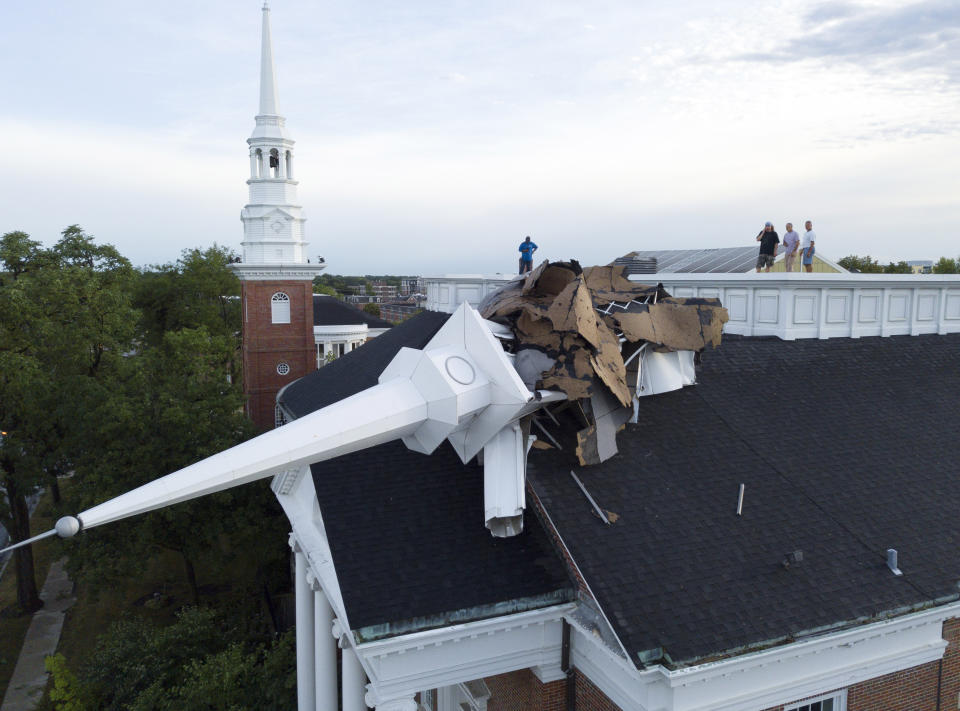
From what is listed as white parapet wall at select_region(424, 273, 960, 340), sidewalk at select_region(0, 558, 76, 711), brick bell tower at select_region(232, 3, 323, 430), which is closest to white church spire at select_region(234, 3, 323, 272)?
brick bell tower at select_region(232, 3, 323, 430)

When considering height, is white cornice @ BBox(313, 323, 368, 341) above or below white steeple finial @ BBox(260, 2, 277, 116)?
below

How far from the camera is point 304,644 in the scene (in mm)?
16531

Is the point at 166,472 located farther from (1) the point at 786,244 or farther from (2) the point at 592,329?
(1) the point at 786,244

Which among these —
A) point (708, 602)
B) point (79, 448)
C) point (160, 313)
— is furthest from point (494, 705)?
point (160, 313)

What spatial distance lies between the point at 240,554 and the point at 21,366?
10.7 m

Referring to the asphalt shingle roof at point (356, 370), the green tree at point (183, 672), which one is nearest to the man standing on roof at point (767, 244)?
the asphalt shingle roof at point (356, 370)

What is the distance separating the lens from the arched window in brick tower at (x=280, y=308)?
37.3 metres

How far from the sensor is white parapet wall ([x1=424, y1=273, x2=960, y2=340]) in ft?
63.6

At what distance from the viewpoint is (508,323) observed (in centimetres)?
1371

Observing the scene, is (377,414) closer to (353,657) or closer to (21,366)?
(353,657)

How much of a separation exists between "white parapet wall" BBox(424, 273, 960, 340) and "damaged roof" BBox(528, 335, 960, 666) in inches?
94.0

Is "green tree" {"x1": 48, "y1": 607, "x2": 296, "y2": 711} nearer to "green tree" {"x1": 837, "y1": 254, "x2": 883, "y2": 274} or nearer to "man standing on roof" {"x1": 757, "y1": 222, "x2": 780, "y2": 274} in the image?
"man standing on roof" {"x1": 757, "y1": 222, "x2": 780, "y2": 274}

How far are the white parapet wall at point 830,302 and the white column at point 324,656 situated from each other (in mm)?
10103

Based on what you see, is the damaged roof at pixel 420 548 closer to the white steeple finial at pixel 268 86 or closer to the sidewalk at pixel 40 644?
the sidewalk at pixel 40 644
